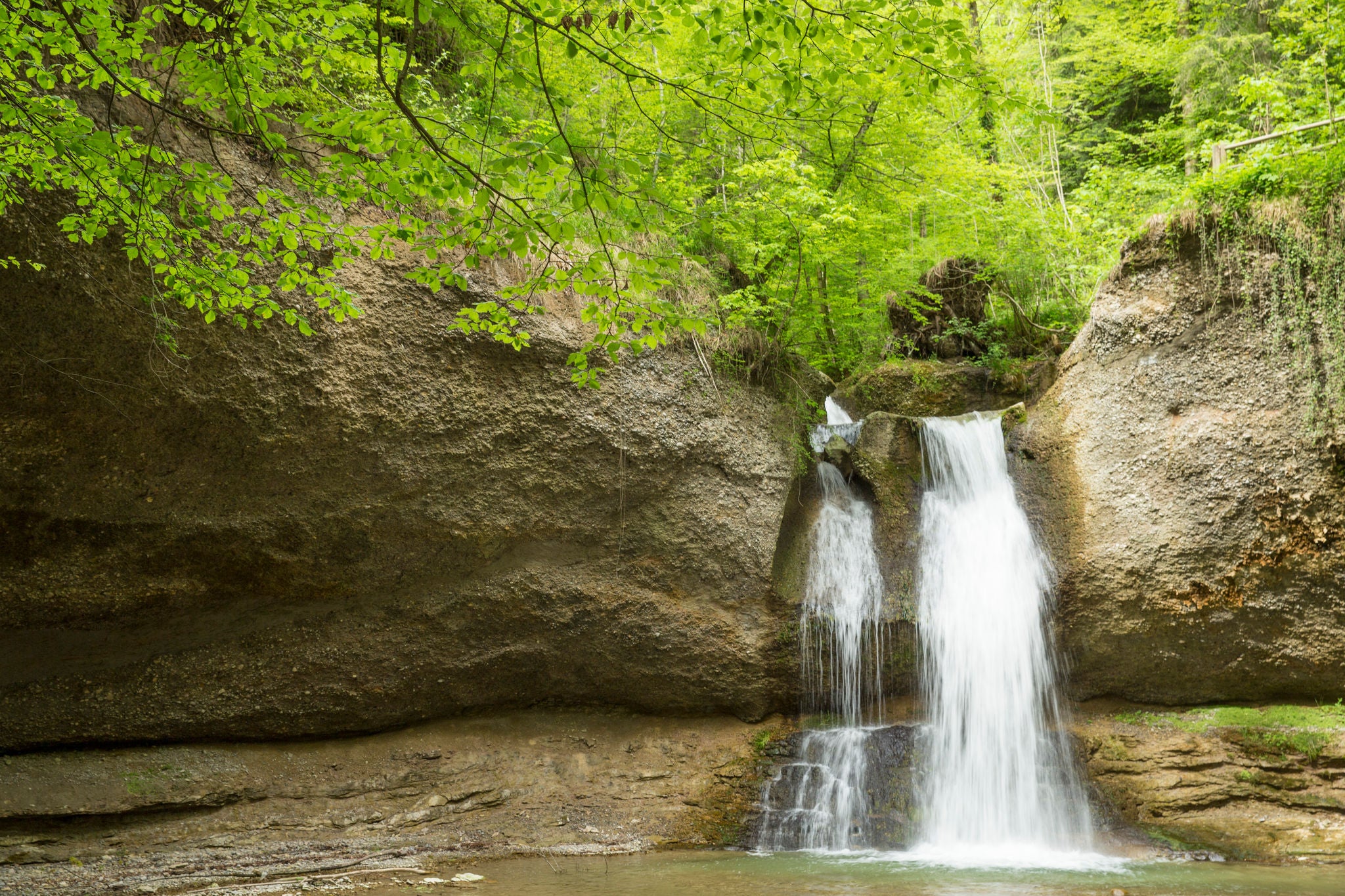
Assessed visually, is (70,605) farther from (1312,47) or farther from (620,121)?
(1312,47)

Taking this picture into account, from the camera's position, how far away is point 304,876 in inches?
234

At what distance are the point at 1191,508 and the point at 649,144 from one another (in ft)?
22.4

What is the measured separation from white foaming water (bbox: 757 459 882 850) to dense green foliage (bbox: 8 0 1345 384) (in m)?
2.25

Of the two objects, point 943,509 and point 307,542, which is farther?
point 943,509

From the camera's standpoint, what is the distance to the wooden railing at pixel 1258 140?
7863 millimetres

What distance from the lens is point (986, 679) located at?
8336 mm

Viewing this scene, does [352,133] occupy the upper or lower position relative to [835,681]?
upper

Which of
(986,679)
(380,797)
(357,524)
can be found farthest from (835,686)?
(357,524)

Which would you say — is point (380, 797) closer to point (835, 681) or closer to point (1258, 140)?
point (835, 681)

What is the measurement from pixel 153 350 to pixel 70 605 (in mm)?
2350

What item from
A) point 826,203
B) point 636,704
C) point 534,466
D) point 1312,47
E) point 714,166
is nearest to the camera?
point 534,466

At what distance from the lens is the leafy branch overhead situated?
3727 millimetres

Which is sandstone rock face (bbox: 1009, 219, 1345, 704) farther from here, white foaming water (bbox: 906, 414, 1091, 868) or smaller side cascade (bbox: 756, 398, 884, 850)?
smaller side cascade (bbox: 756, 398, 884, 850)

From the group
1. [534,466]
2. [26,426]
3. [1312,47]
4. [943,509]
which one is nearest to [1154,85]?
[1312,47]
